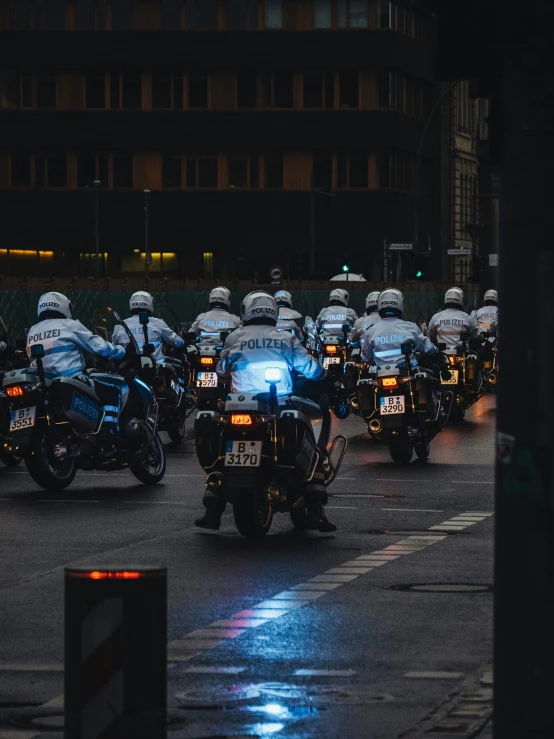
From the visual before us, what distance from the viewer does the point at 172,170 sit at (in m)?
85.8

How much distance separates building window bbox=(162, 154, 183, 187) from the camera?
85.8 meters

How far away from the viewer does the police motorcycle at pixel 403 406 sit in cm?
2138

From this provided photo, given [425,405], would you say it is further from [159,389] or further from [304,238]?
[304,238]

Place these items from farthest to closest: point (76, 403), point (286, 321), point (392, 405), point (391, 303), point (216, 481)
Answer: point (286, 321)
point (391, 303)
point (392, 405)
point (76, 403)
point (216, 481)

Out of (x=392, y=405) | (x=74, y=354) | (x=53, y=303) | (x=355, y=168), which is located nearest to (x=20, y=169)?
(x=355, y=168)

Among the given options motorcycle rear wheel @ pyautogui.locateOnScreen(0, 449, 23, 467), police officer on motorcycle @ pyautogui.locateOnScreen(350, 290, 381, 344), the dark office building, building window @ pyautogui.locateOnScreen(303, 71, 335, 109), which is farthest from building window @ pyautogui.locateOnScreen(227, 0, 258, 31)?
motorcycle rear wheel @ pyautogui.locateOnScreen(0, 449, 23, 467)

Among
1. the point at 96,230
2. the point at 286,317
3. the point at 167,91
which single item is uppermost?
the point at 167,91

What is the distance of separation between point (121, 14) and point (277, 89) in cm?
701

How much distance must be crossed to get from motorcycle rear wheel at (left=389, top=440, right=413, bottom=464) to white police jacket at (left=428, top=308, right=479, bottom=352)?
26.5 ft

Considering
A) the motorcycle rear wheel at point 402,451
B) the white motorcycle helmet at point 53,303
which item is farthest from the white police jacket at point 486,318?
the white motorcycle helmet at point 53,303

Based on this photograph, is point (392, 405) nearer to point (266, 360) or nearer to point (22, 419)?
point (22, 419)

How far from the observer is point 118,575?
17.7 ft

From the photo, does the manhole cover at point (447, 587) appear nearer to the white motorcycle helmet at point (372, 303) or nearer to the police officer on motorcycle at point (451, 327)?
the police officer on motorcycle at point (451, 327)

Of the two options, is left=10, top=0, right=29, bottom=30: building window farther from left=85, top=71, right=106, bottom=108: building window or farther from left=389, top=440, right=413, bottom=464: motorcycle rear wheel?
left=389, top=440, right=413, bottom=464: motorcycle rear wheel
